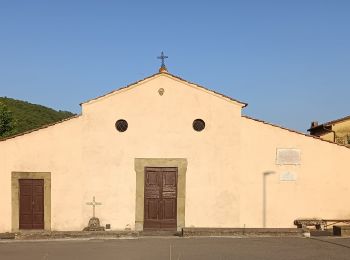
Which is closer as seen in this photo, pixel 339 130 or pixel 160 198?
pixel 160 198

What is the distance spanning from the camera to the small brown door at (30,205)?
16750 mm

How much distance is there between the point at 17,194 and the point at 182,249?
25.7 ft

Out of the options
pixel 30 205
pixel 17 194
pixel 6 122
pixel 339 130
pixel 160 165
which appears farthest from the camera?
pixel 6 122

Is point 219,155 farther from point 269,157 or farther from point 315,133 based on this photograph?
point 315,133

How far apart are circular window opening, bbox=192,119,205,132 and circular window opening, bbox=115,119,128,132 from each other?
2.71m

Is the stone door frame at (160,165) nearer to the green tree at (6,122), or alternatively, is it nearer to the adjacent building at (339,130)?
the adjacent building at (339,130)

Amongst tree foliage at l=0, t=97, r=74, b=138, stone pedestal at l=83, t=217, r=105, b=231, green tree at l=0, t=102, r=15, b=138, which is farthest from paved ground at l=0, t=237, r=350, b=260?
tree foliage at l=0, t=97, r=74, b=138

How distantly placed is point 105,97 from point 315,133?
600 inches

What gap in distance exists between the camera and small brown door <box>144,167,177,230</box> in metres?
17.0

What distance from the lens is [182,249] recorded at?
1212 centimetres

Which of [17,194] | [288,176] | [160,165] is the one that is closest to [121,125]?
[160,165]

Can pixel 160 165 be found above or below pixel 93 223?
above

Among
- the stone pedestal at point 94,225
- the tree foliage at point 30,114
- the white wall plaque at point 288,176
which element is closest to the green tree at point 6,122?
the tree foliage at point 30,114

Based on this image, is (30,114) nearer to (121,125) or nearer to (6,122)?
(6,122)
